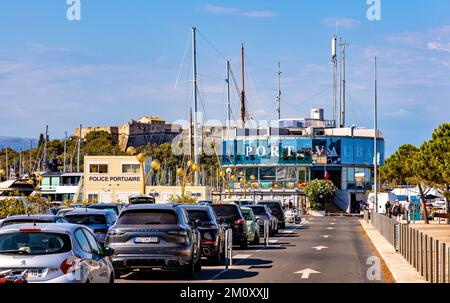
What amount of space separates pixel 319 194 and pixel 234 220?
8204cm

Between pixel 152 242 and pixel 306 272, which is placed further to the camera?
pixel 306 272

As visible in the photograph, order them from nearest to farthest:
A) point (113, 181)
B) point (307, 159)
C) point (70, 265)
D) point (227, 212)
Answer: point (70, 265), point (227, 212), point (113, 181), point (307, 159)

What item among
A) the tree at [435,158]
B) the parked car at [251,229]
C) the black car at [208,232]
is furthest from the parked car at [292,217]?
the black car at [208,232]

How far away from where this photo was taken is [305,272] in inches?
964

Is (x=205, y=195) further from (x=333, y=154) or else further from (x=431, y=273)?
(x=431, y=273)

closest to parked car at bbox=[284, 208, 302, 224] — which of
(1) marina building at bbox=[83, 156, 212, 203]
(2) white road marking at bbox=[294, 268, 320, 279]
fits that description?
(1) marina building at bbox=[83, 156, 212, 203]

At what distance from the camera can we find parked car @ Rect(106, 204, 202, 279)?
22.1 m

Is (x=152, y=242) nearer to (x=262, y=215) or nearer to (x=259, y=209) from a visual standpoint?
(x=262, y=215)

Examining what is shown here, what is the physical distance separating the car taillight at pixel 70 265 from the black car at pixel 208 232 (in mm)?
12201

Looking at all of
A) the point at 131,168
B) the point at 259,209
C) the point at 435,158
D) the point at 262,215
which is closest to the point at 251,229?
the point at 262,215

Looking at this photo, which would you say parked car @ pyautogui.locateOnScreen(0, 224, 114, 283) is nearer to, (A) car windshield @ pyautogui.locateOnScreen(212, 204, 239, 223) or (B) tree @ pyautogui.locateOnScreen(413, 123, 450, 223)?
(A) car windshield @ pyautogui.locateOnScreen(212, 204, 239, 223)

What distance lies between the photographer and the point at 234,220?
115 ft
